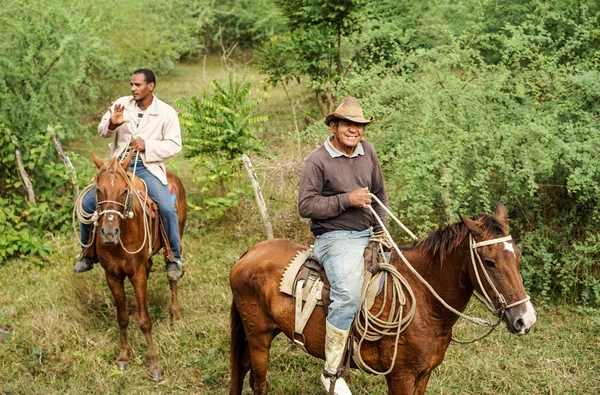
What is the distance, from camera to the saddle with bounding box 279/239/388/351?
4.08m

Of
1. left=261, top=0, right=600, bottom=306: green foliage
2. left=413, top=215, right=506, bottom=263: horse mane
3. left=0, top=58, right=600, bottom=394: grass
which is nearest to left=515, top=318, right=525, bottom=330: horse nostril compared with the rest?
left=413, top=215, right=506, bottom=263: horse mane

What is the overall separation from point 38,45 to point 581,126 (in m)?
8.92

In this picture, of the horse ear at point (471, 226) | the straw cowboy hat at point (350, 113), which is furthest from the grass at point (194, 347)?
the straw cowboy hat at point (350, 113)

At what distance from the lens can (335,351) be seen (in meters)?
3.99

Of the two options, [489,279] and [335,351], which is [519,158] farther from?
[335,351]

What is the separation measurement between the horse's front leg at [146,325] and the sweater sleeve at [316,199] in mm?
2708

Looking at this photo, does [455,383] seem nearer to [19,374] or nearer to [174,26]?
[19,374]

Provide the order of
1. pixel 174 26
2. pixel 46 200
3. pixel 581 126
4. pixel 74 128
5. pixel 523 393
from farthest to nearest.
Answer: pixel 174 26 → pixel 74 128 → pixel 46 200 → pixel 581 126 → pixel 523 393

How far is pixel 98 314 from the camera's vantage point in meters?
6.82

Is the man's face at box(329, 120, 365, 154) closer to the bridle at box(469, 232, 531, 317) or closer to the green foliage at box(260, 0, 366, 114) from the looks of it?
the bridle at box(469, 232, 531, 317)

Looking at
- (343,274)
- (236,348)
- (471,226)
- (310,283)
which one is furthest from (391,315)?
(236,348)

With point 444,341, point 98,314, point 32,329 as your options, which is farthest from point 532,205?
point 32,329

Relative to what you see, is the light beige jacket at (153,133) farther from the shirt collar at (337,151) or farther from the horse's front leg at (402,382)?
the horse's front leg at (402,382)

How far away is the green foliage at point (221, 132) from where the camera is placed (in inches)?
356
